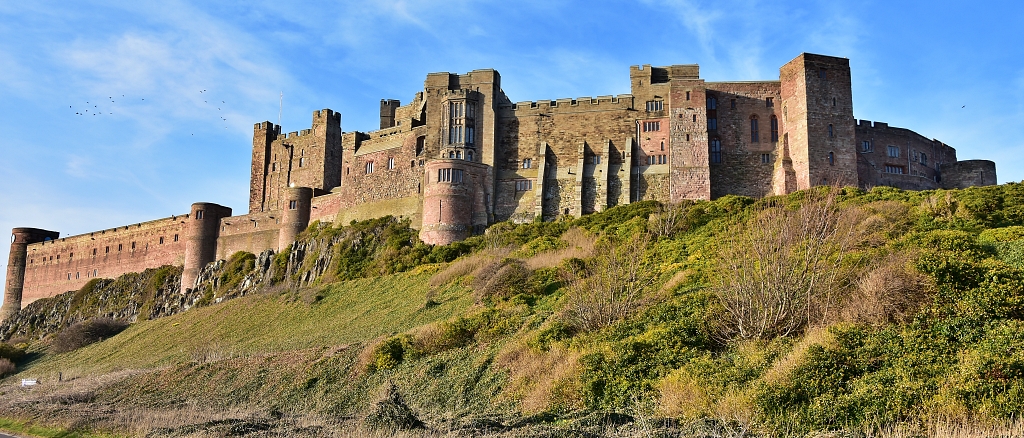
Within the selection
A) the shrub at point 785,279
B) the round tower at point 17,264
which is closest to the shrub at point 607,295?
the shrub at point 785,279

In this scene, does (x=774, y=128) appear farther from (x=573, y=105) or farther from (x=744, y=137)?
(x=573, y=105)

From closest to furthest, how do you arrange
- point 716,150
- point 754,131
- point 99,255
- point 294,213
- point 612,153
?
point 754,131 < point 716,150 < point 612,153 < point 294,213 < point 99,255

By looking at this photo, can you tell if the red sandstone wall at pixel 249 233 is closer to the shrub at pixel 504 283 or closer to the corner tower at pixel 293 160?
the corner tower at pixel 293 160

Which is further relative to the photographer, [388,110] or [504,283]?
[388,110]

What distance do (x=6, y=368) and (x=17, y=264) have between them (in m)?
45.9

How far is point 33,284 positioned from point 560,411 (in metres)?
82.7

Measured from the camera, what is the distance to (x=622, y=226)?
40969 mm

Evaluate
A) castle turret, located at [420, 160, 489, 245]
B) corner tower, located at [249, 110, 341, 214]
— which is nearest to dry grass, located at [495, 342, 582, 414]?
castle turret, located at [420, 160, 489, 245]

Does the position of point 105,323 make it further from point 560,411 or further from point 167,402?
point 560,411

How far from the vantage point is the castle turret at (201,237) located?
65.0 meters

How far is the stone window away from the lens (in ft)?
166

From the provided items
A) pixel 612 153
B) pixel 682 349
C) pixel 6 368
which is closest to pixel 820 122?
pixel 612 153

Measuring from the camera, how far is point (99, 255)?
77812 millimetres

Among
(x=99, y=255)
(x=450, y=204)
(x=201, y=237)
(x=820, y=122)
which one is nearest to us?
(x=820, y=122)
